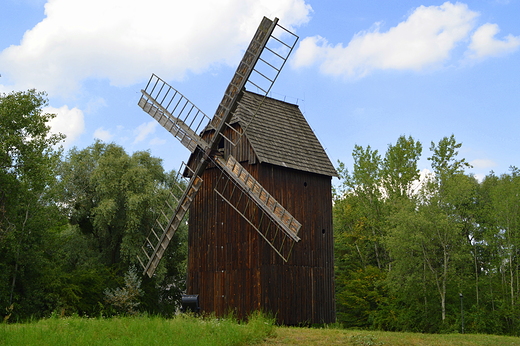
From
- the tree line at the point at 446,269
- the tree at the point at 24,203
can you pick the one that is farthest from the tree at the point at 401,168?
the tree at the point at 24,203

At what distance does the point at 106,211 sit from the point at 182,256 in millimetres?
6154

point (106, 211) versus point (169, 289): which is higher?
point (106, 211)

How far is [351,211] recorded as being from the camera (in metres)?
40.3

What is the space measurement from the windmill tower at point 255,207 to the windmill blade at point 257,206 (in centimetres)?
4

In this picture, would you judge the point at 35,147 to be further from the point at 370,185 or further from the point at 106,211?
the point at 370,185

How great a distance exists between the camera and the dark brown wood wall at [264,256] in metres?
20.1

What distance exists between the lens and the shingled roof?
21062 millimetres

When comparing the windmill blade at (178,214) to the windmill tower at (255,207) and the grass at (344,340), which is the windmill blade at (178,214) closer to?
the windmill tower at (255,207)

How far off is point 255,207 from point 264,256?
1892 millimetres

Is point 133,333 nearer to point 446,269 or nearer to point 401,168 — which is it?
point 446,269

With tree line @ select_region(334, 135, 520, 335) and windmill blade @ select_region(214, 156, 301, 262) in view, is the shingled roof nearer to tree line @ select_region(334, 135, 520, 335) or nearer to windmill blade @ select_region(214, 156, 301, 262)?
windmill blade @ select_region(214, 156, 301, 262)

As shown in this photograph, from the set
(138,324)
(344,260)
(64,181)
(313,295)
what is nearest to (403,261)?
(344,260)

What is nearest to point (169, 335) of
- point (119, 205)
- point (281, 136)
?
point (281, 136)

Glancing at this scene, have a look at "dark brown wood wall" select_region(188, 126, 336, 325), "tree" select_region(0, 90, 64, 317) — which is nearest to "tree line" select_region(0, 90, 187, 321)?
"tree" select_region(0, 90, 64, 317)
